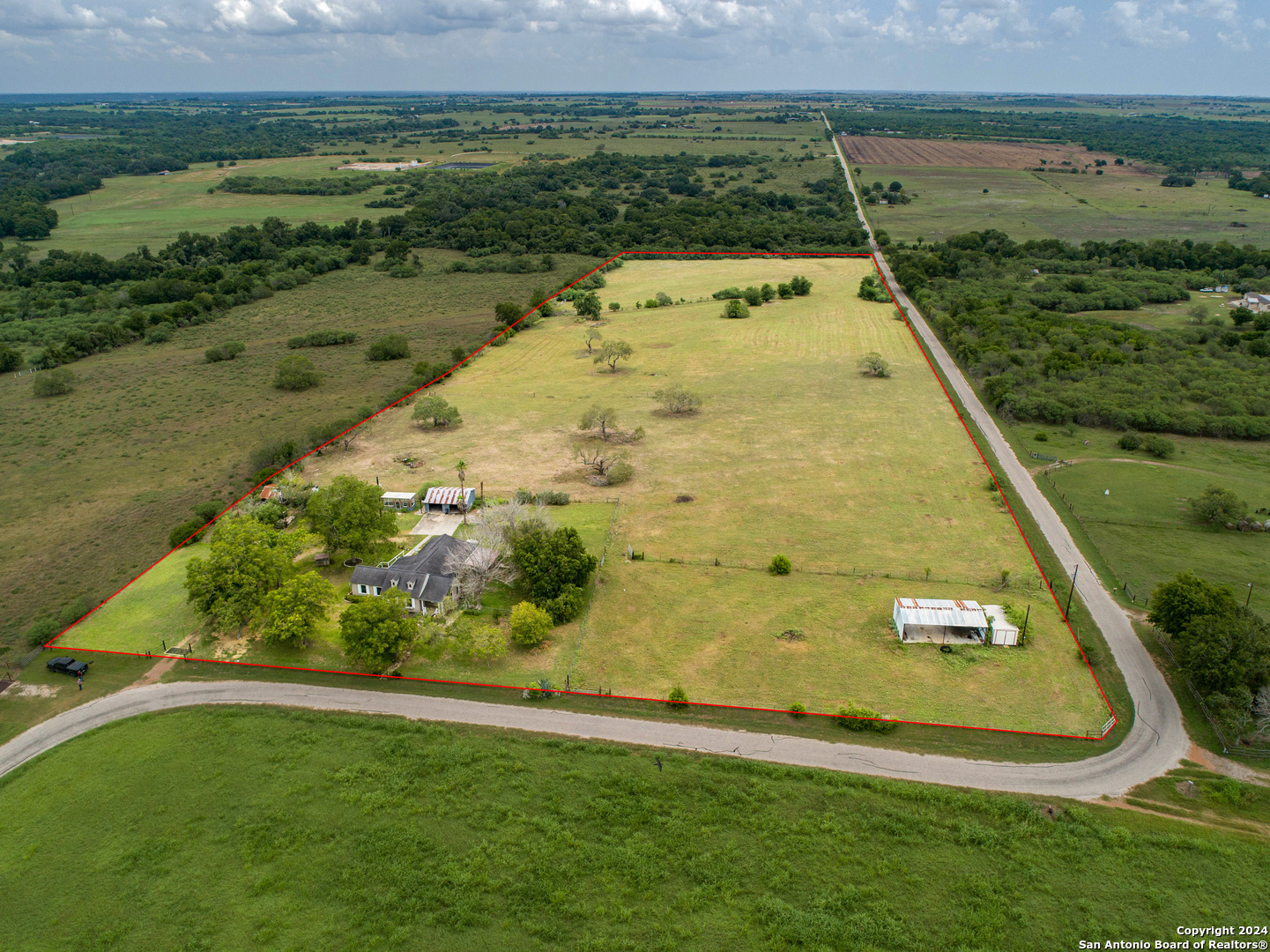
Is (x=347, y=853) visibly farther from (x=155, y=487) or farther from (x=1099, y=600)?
(x=155, y=487)

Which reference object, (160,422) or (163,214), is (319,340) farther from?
(163,214)

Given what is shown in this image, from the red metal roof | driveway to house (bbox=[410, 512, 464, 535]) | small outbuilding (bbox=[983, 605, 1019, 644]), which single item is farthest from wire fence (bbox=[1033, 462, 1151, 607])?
the red metal roof

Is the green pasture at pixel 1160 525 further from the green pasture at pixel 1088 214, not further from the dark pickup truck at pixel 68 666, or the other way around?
the green pasture at pixel 1088 214

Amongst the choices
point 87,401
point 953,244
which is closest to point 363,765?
point 87,401

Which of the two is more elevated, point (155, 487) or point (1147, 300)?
point (1147, 300)

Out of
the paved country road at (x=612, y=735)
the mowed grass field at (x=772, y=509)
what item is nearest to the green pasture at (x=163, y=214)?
the mowed grass field at (x=772, y=509)
